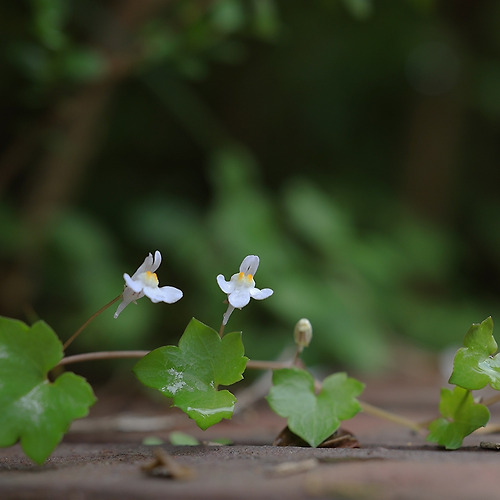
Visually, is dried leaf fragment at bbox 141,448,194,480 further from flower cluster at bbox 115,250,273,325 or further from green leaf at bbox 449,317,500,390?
green leaf at bbox 449,317,500,390

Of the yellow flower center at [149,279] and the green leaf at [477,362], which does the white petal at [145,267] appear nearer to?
the yellow flower center at [149,279]

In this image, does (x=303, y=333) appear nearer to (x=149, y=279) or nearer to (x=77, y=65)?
(x=149, y=279)

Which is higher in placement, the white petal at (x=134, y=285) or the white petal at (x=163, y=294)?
the white petal at (x=134, y=285)

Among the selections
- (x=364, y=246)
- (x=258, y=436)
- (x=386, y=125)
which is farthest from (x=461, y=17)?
(x=258, y=436)

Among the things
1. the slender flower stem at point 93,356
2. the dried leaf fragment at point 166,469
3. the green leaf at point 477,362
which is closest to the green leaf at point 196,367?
the slender flower stem at point 93,356

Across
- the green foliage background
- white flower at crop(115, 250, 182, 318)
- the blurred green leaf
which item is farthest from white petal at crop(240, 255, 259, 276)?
the blurred green leaf

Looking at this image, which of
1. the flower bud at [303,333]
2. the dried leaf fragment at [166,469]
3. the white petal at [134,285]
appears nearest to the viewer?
the dried leaf fragment at [166,469]

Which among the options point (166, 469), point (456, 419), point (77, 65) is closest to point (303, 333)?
point (456, 419)
